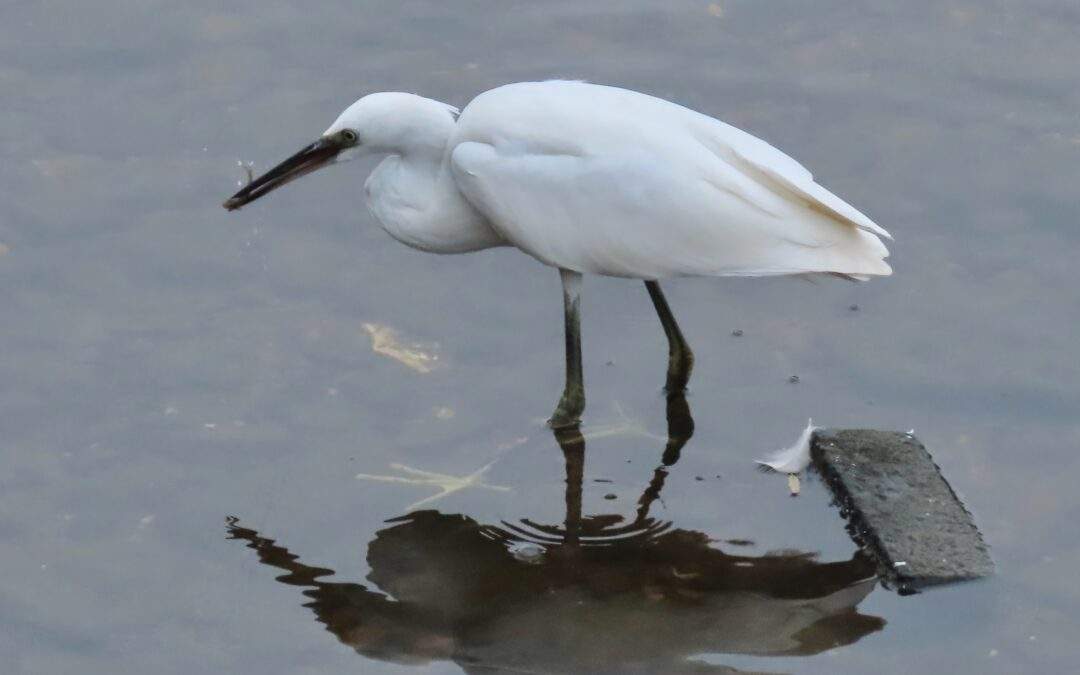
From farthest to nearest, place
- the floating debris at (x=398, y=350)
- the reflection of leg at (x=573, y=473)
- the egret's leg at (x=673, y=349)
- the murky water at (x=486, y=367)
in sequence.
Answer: the floating debris at (x=398, y=350)
the egret's leg at (x=673, y=349)
the reflection of leg at (x=573, y=473)
the murky water at (x=486, y=367)

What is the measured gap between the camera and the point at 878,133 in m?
8.53

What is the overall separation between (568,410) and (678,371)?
0.52m

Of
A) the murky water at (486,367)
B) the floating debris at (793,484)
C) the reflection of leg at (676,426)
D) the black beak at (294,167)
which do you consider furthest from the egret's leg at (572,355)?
the black beak at (294,167)

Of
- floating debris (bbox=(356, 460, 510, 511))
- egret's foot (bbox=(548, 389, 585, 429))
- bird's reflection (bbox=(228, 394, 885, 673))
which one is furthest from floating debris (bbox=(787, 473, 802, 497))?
floating debris (bbox=(356, 460, 510, 511))

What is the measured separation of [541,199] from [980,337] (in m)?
1.99

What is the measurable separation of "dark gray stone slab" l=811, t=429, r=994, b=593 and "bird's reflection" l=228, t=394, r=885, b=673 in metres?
0.13

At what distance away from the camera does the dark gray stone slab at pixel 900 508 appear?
223 inches

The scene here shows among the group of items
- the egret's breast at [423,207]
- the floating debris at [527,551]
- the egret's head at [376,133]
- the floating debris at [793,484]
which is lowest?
the floating debris at [527,551]

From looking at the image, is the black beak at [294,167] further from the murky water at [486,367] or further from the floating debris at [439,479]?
the floating debris at [439,479]

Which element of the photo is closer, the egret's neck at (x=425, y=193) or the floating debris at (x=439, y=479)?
the floating debris at (x=439, y=479)

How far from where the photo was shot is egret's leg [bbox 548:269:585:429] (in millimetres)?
6516

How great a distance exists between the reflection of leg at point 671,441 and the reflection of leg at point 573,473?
0.22 metres

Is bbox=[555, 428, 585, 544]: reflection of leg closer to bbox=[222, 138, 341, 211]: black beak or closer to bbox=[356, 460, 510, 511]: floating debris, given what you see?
bbox=[356, 460, 510, 511]: floating debris

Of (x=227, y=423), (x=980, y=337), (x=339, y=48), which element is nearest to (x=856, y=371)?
(x=980, y=337)
